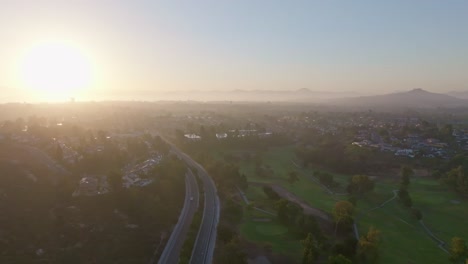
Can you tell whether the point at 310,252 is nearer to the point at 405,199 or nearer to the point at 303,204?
the point at 303,204

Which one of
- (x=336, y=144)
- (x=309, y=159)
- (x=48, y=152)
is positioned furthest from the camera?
(x=336, y=144)

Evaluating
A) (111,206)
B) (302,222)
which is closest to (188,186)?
(111,206)

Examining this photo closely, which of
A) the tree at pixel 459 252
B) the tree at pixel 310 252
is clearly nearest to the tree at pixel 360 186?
the tree at pixel 459 252

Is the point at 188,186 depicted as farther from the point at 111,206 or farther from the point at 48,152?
the point at 48,152

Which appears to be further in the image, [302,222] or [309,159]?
[309,159]

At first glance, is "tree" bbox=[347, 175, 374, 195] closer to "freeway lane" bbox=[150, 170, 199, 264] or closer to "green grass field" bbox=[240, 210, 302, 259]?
"green grass field" bbox=[240, 210, 302, 259]

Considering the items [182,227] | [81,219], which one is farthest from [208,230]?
[81,219]

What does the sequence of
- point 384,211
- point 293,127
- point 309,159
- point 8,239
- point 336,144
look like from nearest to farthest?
point 8,239 → point 384,211 → point 309,159 → point 336,144 → point 293,127

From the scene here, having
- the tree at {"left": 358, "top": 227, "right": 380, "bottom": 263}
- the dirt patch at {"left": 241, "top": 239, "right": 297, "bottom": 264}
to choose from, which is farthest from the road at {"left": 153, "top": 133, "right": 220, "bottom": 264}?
the tree at {"left": 358, "top": 227, "right": 380, "bottom": 263}
